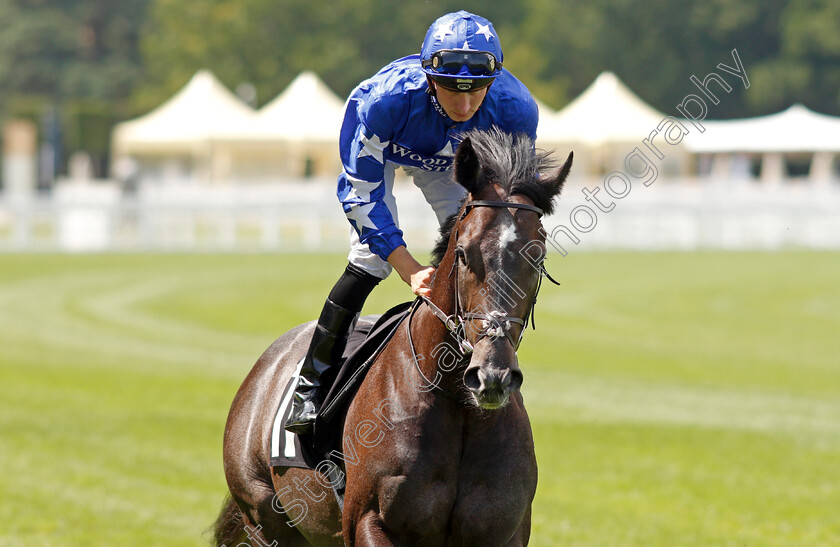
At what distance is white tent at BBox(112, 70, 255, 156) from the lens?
41625 mm

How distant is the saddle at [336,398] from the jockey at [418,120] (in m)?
0.09

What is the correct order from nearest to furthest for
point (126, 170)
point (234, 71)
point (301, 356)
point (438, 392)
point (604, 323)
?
point (438, 392) < point (301, 356) < point (604, 323) < point (126, 170) < point (234, 71)

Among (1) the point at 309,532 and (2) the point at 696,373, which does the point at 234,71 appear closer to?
(2) the point at 696,373

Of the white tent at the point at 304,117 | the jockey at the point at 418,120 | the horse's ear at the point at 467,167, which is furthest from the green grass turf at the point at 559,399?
the white tent at the point at 304,117

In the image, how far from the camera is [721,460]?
9562mm

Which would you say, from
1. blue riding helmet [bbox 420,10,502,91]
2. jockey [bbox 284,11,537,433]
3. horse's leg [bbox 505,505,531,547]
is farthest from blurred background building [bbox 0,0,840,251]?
horse's leg [bbox 505,505,531,547]

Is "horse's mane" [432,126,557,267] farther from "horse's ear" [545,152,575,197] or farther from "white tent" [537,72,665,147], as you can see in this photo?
"white tent" [537,72,665,147]

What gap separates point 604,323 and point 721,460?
781cm

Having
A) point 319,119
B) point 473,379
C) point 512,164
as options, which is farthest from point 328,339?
point 319,119

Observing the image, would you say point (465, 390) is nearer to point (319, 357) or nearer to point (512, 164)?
point (512, 164)

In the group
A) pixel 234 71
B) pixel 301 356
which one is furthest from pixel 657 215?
pixel 234 71

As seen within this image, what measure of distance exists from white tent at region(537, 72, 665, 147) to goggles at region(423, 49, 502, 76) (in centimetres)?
3563

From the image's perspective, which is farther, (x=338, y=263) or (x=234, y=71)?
(x=234, y=71)

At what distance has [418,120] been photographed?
14.5 feet
